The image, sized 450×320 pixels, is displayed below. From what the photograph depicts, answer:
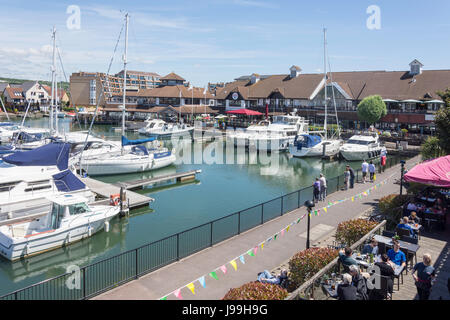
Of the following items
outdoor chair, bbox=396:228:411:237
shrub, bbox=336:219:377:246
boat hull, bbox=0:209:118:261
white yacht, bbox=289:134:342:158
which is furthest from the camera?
white yacht, bbox=289:134:342:158

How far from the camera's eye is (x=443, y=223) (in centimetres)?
1516

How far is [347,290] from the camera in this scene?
26.2 ft

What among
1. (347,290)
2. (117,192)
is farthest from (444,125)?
(117,192)

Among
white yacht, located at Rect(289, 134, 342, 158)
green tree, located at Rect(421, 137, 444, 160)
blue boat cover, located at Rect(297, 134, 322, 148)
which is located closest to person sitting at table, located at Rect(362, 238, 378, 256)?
green tree, located at Rect(421, 137, 444, 160)

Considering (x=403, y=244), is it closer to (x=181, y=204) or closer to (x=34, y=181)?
(x=181, y=204)

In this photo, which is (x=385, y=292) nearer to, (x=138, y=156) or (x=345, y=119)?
(x=138, y=156)

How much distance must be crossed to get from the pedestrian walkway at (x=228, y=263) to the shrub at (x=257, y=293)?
2.09m

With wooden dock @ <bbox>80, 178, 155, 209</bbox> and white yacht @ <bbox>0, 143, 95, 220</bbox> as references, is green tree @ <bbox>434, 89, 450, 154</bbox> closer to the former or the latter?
wooden dock @ <bbox>80, 178, 155, 209</bbox>

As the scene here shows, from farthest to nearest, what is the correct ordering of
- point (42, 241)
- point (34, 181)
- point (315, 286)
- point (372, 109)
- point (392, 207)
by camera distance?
point (372, 109) → point (34, 181) → point (392, 207) → point (42, 241) → point (315, 286)

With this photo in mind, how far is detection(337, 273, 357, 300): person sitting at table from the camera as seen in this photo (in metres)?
7.91

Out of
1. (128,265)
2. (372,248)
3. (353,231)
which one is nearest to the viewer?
(372,248)

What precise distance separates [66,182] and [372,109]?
4474 centimetres

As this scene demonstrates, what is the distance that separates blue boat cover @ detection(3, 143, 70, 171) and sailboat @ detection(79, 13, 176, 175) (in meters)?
7.31

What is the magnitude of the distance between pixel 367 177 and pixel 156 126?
4135 cm
